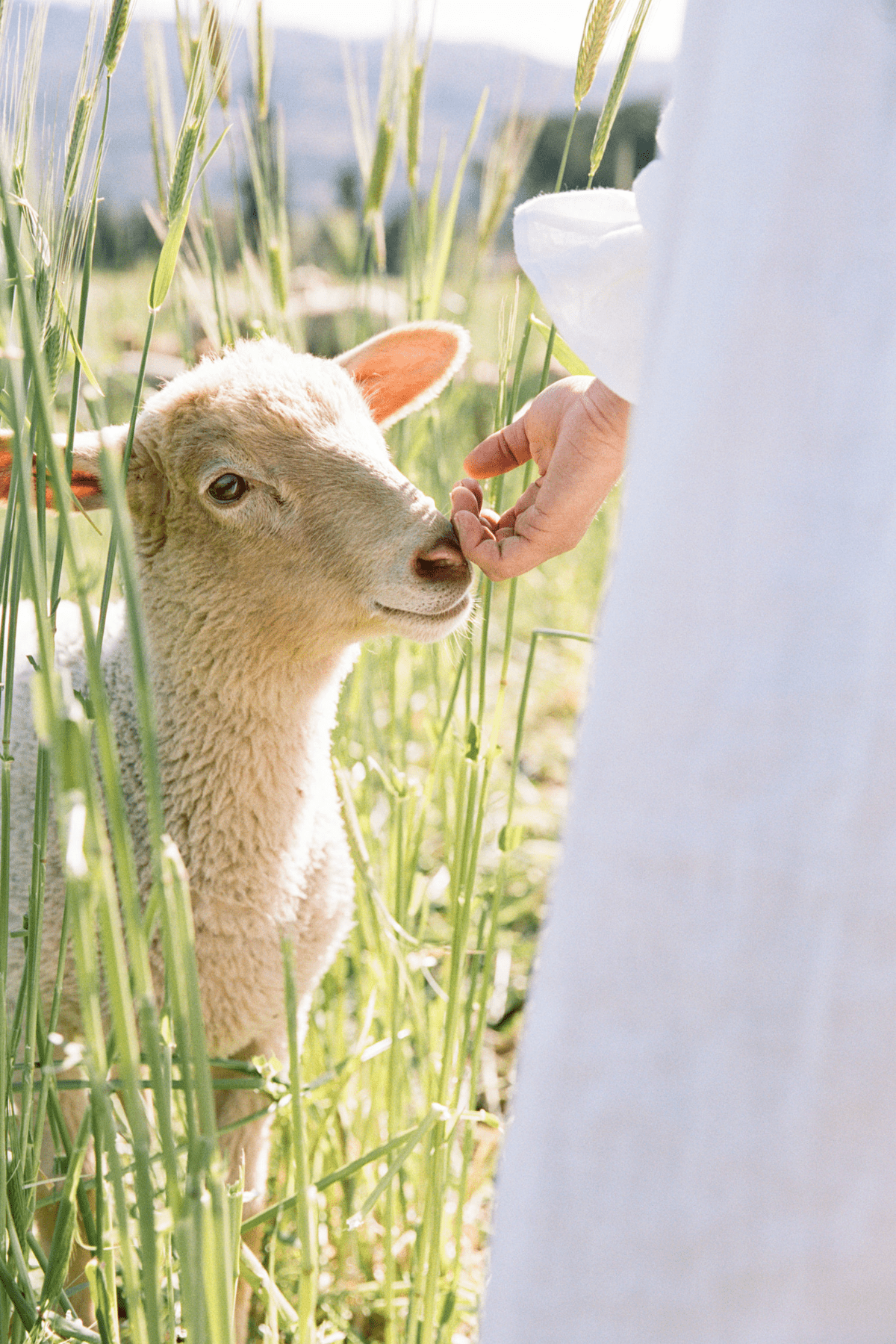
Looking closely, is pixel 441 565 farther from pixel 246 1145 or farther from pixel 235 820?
pixel 246 1145

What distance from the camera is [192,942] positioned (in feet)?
2.12

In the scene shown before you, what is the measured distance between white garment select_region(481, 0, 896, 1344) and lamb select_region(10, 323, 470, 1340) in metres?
0.73

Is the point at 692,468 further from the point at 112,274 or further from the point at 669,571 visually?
the point at 112,274

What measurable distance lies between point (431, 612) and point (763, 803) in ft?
2.56

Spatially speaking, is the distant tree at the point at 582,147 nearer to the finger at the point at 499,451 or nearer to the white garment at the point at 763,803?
the finger at the point at 499,451

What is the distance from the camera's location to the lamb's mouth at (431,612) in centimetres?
136

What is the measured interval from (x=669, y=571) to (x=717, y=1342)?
1.44 ft

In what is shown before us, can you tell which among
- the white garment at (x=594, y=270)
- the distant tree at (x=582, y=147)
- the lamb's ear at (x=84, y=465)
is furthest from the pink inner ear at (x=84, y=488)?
the distant tree at (x=582, y=147)

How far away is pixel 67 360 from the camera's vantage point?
1.02 meters

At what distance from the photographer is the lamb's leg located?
1469 mm

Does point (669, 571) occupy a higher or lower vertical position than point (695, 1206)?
higher

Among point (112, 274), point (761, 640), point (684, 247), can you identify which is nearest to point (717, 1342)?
point (761, 640)

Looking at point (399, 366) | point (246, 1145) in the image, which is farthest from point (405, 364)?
point (246, 1145)

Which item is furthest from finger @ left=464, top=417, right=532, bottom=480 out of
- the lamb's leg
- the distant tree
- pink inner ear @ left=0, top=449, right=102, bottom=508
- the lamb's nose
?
the distant tree
